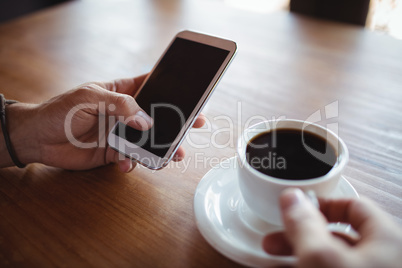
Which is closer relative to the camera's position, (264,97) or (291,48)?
(264,97)

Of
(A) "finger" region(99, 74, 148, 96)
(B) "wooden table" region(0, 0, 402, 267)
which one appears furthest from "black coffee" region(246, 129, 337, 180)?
(A) "finger" region(99, 74, 148, 96)

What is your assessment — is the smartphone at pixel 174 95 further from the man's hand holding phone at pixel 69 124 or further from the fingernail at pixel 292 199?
the fingernail at pixel 292 199

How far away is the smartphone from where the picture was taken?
64 centimetres

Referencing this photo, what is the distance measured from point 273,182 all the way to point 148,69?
0.67 m

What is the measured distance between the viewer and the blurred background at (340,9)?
127cm

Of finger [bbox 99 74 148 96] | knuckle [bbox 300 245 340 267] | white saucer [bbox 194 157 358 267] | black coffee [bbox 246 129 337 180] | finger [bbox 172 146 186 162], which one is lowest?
finger [bbox 172 146 186 162]

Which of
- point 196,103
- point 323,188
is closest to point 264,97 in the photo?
point 196,103

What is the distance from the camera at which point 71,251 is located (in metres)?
0.51

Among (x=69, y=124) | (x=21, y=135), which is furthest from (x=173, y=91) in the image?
(x=21, y=135)

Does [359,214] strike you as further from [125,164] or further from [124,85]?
[124,85]

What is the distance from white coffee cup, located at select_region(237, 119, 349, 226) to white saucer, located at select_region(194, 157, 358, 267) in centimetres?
3

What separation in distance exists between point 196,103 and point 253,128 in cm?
14

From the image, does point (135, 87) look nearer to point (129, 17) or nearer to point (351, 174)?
point (351, 174)

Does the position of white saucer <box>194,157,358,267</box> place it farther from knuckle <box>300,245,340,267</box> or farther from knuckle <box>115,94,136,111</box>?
knuckle <box>115,94,136,111</box>
